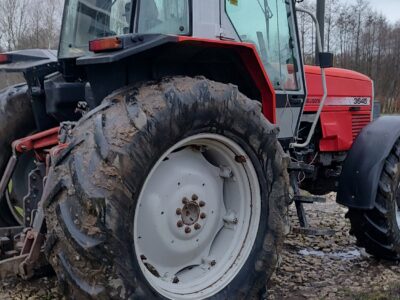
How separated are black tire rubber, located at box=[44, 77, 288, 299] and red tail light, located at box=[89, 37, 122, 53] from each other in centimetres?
22

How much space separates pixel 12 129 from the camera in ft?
13.1

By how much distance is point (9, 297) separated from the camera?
3588 millimetres

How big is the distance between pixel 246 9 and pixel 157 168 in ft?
4.81

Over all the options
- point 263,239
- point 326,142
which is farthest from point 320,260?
point 263,239

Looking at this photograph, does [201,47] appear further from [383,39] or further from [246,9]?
[383,39]

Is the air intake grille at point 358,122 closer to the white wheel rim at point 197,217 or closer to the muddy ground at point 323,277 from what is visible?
the muddy ground at point 323,277

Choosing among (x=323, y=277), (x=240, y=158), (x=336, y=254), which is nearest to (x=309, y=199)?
(x=323, y=277)

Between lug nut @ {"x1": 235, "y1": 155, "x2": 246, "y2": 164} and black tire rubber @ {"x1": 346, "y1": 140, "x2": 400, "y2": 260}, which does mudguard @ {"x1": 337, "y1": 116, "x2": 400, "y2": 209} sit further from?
lug nut @ {"x1": 235, "y1": 155, "x2": 246, "y2": 164}

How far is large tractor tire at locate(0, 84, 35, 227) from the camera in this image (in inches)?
157

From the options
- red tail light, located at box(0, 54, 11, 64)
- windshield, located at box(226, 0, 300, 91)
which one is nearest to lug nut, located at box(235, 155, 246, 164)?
windshield, located at box(226, 0, 300, 91)

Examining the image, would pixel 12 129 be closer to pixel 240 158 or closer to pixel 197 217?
pixel 197 217

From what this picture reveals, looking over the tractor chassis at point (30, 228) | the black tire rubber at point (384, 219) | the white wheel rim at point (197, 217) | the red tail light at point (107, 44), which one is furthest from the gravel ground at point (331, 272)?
the red tail light at point (107, 44)

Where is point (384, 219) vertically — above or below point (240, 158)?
below

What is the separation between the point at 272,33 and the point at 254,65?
76 centimetres
